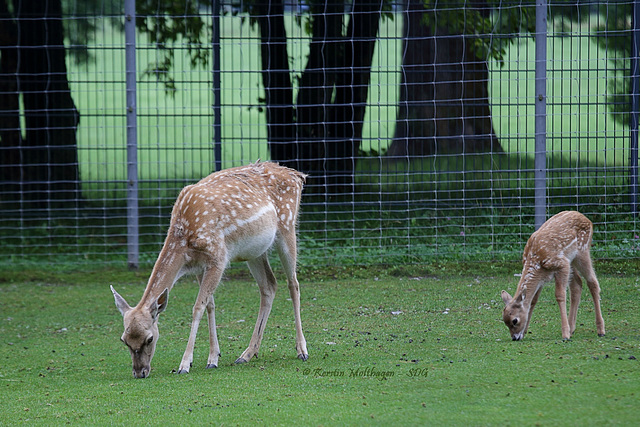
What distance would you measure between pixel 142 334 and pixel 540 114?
653 cm

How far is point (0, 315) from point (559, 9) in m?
9.14

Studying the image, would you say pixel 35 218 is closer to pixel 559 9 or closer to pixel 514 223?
pixel 514 223

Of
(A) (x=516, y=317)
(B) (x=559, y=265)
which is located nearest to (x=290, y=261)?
(A) (x=516, y=317)

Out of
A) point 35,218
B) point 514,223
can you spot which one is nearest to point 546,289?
point 514,223

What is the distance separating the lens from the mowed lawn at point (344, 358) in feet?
16.4

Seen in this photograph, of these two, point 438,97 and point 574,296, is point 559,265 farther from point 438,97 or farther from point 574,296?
point 438,97

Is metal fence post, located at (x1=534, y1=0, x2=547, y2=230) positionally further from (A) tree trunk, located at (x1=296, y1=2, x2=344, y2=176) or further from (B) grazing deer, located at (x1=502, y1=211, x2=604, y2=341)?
(A) tree trunk, located at (x1=296, y1=2, x2=344, y2=176)

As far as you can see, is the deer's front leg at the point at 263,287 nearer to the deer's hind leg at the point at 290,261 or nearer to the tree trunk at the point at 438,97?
the deer's hind leg at the point at 290,261

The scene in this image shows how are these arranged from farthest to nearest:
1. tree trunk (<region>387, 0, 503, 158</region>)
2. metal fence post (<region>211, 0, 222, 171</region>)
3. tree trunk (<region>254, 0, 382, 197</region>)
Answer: tree trunk (<region>254, 0, 382, 197</region>)
tree trunk (<region>387, 0, 503, 158</region>)
metal fence post (<region>211, 0, 222, 171</region>)

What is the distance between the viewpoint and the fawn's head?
706cm

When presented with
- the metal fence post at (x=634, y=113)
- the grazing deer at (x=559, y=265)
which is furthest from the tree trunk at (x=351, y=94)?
the grazing deer at (x=559, y=265)

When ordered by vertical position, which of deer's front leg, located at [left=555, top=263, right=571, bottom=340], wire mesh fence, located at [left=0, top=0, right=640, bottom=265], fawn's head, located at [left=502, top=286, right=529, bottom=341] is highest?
wire mesh fence, located at [left=0, top=0, right=640, bottom=265]

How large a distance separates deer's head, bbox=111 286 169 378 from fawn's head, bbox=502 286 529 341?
3.02 metres

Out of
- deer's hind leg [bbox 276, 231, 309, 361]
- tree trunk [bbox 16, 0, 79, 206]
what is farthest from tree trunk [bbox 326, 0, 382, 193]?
deer's hind leg [bbox 276, 231, 309, 361]
